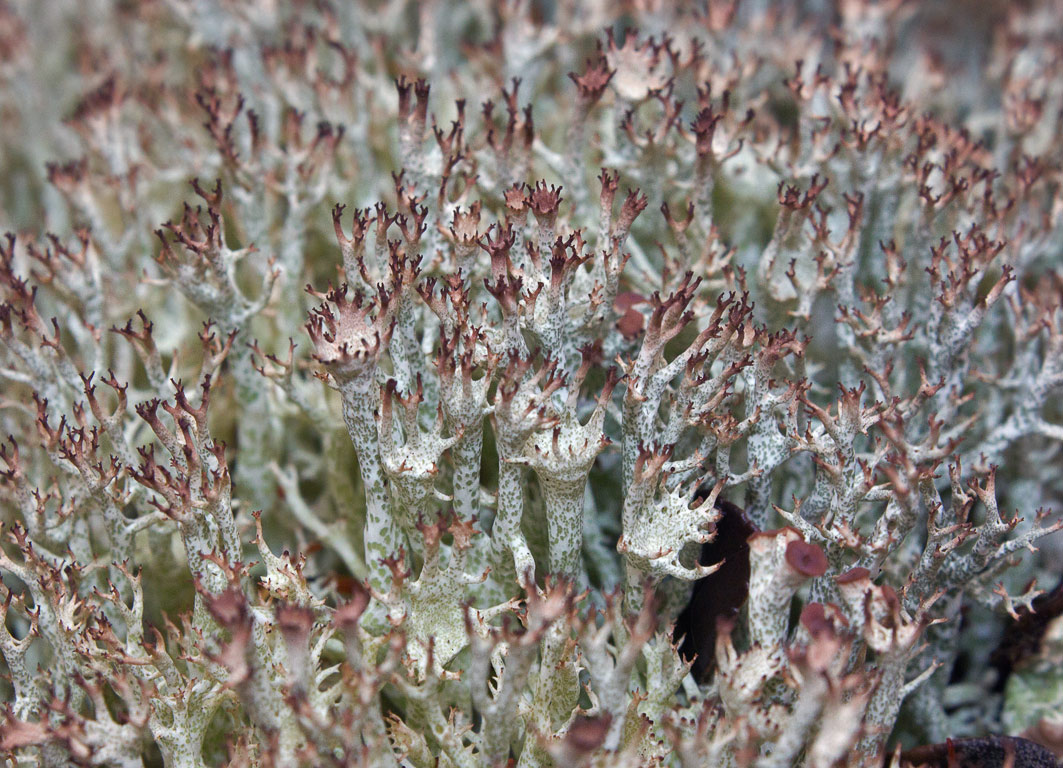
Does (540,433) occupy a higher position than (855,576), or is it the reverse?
(540,433)

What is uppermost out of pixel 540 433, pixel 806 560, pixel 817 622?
pixel 540 433

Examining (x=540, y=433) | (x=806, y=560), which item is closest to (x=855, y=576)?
(x=806, y=560)

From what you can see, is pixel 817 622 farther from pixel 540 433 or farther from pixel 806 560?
pixel 540 433

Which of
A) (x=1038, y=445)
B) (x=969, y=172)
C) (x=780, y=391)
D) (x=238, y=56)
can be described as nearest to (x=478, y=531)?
(x=780, y=391)

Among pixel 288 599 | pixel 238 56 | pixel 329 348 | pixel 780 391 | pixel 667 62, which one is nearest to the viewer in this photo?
pixel 329 348

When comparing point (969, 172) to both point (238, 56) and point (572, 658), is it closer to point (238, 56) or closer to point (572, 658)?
point (572, 658)

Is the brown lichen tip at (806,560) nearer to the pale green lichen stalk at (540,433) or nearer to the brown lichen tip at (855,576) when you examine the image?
the pale green lichen stalk at (540,433)

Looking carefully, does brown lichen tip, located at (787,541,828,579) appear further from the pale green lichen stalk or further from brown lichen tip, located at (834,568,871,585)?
brown lichen tip, located at (834,568,871,585)

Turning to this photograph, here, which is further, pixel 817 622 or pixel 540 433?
pixel 540 433
